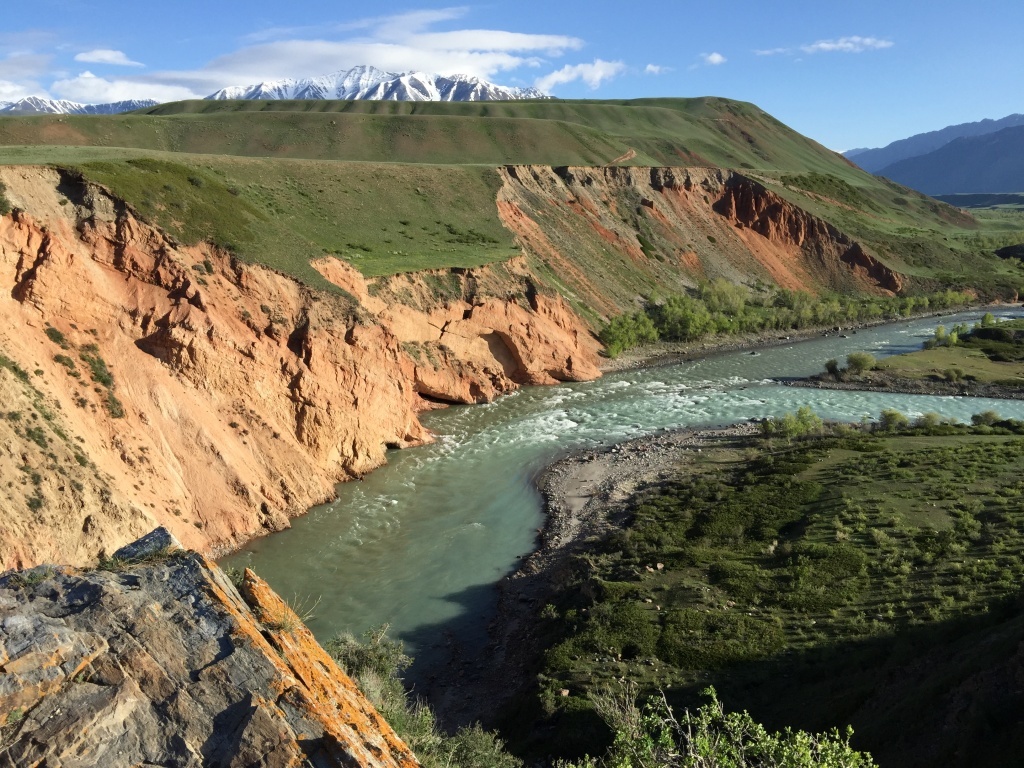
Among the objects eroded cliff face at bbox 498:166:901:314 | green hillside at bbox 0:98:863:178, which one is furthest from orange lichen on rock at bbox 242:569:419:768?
green hillside at bbox 0:98:863:178

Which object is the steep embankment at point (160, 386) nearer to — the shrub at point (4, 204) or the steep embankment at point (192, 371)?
the steep embankment at point (192, 371)

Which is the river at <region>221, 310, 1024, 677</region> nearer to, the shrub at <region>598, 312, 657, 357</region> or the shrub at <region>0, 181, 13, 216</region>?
the shrub at <region>598, 312, 657, 357</region>

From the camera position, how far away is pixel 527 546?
86.7ft

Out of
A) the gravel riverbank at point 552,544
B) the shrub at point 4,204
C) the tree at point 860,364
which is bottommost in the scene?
the gravel riverbank at point 552,544

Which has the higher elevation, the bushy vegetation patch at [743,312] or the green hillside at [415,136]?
the green hillside at [415,136]

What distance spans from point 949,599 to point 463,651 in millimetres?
12140

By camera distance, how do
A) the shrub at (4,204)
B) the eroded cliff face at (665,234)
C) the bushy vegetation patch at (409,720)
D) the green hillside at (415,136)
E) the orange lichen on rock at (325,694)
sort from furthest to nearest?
the green hillside at (415,136), the eroded cliff face at (665,234), the shrub at (4,204), the bushy vegetation patch at (409,720), the orange lichen on rock at (325,694)

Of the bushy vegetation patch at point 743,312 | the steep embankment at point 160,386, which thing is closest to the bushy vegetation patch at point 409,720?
the steep embankment at point 160,386

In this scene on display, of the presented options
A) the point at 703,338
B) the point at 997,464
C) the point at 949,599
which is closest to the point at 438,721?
the point at 949,599

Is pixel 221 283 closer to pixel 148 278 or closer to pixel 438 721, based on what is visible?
pixel 148 278

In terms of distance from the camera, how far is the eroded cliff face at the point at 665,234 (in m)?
60.7

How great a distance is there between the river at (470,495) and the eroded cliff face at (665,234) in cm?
1356

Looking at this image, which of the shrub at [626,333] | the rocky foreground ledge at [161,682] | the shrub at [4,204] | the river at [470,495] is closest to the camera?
the rocky foreground ledge at [161,682]

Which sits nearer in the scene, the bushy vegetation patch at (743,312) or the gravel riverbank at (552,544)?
the gravel riverbank at (552,544)
